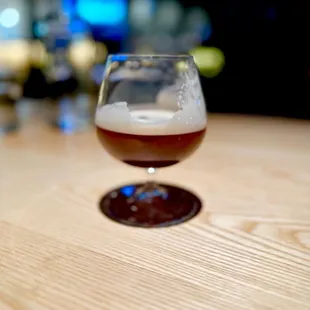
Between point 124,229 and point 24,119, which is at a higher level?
point 124,229

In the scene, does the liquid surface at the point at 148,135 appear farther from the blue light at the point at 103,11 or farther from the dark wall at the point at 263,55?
the blue light at the point at 103,11

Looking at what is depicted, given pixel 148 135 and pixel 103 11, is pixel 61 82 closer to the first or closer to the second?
pixel 103 11

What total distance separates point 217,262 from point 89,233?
19 cm

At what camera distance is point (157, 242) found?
55 centimetres

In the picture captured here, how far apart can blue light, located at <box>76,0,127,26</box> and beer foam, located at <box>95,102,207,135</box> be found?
1129 millimetres

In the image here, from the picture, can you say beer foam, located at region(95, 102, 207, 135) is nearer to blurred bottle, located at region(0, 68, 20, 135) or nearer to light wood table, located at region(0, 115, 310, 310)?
light wood table, located at region(0, 115, 310, 310)

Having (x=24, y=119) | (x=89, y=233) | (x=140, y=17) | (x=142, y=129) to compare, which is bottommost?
(x=24, y=119)

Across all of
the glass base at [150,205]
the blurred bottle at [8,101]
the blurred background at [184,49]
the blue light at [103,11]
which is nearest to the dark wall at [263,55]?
the blurred background at [184,49]

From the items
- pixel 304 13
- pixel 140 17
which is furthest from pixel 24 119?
pixel 304 13

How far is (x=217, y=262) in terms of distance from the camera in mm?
494

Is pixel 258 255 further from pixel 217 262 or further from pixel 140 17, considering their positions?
pixel 140 17

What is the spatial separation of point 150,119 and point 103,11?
1.18m

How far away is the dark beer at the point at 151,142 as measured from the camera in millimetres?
584

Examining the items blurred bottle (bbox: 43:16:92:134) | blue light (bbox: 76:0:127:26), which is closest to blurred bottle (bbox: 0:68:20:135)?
blurred bottle (bbox: 43:16:92:134)
